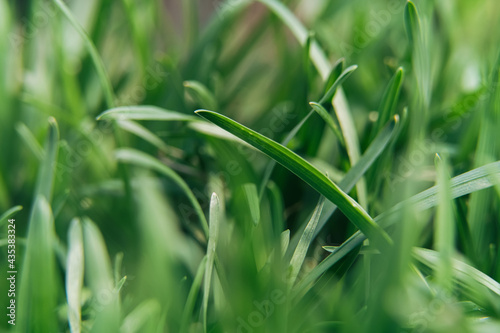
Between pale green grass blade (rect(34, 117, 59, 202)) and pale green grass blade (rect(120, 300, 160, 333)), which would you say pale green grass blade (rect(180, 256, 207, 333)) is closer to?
pale green grass blade (rect(120, 300, 160, 333))

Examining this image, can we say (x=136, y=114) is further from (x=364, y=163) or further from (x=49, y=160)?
(x=364, y=163)

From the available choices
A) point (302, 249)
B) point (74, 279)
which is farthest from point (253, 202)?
point (74, 279)

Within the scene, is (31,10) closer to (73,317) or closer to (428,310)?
(73,317)

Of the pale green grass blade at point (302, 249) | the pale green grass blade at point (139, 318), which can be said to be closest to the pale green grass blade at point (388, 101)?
the pale green grass blade at point (302, 249)

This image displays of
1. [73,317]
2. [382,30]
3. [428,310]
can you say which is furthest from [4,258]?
[382,30]

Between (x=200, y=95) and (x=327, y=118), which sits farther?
(x=200, y=95)

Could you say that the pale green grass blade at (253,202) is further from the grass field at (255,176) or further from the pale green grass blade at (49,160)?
the pale green grass blade at (49,160)
